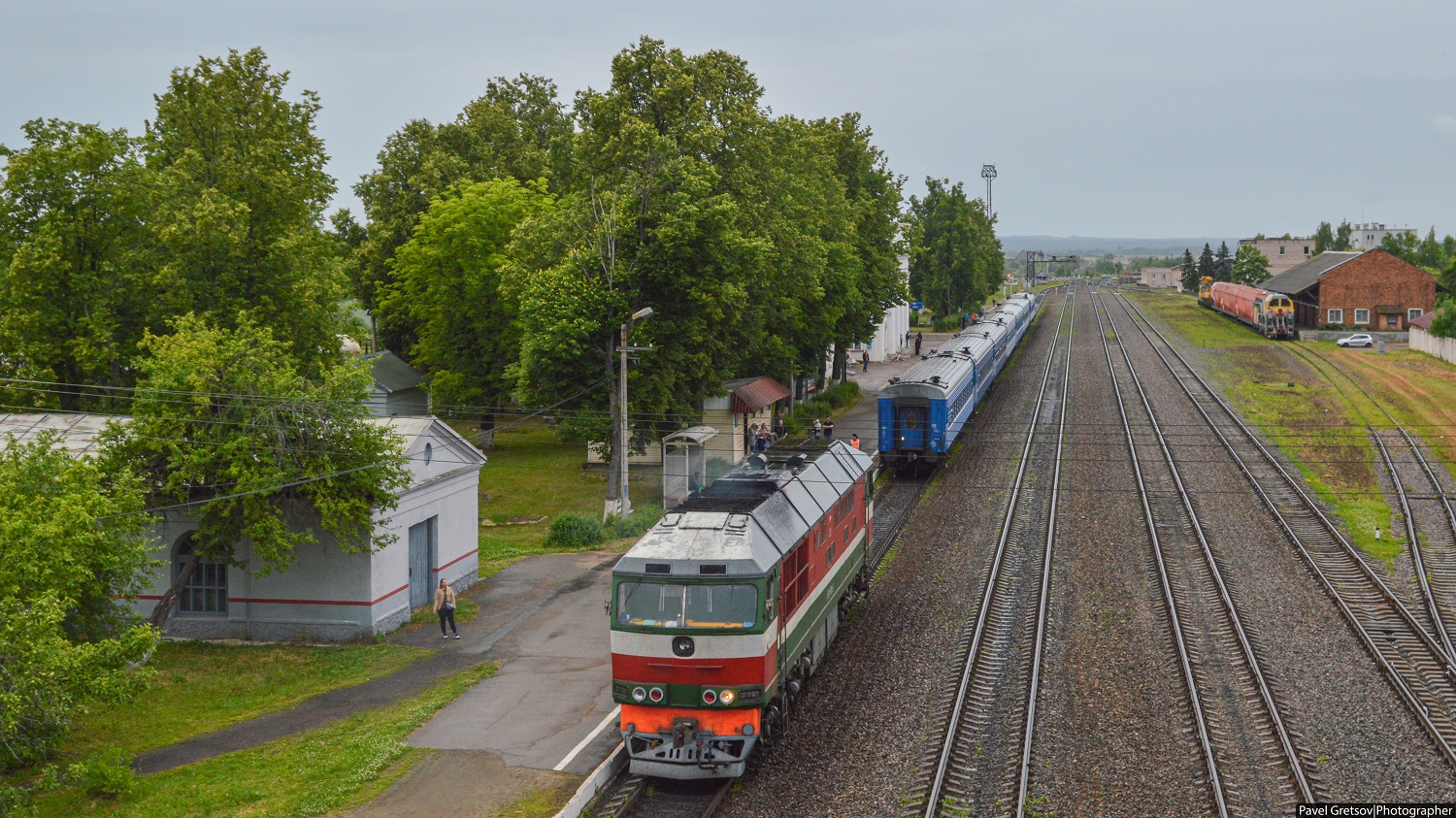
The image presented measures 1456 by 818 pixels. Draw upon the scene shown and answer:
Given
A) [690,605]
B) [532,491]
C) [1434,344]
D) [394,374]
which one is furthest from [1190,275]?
[690,605]

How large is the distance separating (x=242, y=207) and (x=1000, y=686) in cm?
2381

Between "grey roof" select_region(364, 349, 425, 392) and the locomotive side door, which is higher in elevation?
"grey roof" select_region(364, 349, 425, 392)

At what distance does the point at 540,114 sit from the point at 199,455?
159 ft

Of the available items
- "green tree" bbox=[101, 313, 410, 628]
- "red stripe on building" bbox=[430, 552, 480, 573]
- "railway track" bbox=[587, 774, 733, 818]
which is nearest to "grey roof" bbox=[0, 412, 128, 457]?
"green tree" bbox=[101, 313, 410, 628]

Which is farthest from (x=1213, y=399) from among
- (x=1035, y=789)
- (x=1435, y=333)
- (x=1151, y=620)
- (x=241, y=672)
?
(x=241, y=672)

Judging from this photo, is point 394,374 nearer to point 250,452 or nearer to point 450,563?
point 450,563

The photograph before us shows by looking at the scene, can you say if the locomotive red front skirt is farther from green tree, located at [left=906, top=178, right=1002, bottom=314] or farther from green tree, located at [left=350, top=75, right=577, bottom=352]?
green tree, located at [left=906, top=178, right=1002, bottom=314]

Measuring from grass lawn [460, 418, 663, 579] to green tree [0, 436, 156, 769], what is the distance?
1216 centimetres

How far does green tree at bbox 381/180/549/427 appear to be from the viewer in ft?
148

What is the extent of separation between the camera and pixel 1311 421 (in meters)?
45.2

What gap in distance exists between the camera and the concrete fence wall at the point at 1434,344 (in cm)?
6047

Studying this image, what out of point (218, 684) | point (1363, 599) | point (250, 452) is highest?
point (250, 452)

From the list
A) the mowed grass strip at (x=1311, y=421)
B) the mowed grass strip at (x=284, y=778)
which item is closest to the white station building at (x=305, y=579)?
the mowed grass strip at (x=284, y=778)

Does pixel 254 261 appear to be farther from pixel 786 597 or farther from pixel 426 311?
pixel 786 597
